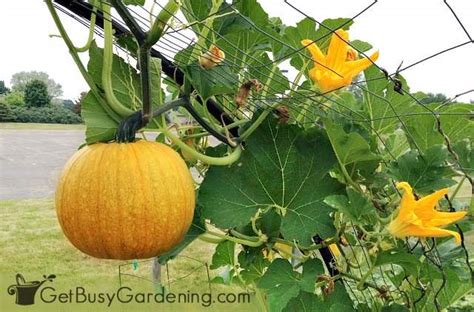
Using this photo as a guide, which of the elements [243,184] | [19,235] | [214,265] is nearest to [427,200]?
[243,184]

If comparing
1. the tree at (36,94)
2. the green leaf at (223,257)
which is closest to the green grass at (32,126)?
the tree at (36,94)

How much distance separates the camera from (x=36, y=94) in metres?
7.09

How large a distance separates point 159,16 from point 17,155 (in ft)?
19.2

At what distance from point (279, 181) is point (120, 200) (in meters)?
0.19

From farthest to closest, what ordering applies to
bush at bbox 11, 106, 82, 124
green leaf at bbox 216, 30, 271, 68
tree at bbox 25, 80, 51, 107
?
1. tree at bbox 25, 80, 51, 107
2. bush at bbox 11, 106, 82, 124
3. green leaf at bbox 216, 30, 271, 68

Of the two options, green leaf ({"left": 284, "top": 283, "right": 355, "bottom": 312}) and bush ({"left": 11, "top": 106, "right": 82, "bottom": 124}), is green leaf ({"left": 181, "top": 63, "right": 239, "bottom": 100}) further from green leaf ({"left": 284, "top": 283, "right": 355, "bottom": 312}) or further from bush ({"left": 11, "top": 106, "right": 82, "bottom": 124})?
bush ({"left": 11, "top": 106, "right": 82, "bottom": 124})

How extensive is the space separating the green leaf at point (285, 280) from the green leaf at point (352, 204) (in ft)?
0.30

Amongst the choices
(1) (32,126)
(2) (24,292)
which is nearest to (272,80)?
(2) (24,292)

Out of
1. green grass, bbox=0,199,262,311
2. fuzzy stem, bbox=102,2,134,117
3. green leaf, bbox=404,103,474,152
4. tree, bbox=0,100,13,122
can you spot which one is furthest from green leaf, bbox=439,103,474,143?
tree, bbox=0,100,13,122

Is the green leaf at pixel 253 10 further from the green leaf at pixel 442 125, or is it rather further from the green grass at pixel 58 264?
the green grass at pixel 58 264

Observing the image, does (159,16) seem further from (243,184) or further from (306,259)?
(306,259)

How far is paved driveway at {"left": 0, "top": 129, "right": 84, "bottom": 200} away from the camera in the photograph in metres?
5.00

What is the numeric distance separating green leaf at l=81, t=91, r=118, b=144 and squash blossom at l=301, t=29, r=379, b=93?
0.58 feet

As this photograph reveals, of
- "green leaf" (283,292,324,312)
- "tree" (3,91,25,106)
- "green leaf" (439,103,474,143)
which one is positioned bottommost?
"tree" (3,91,25,106)
